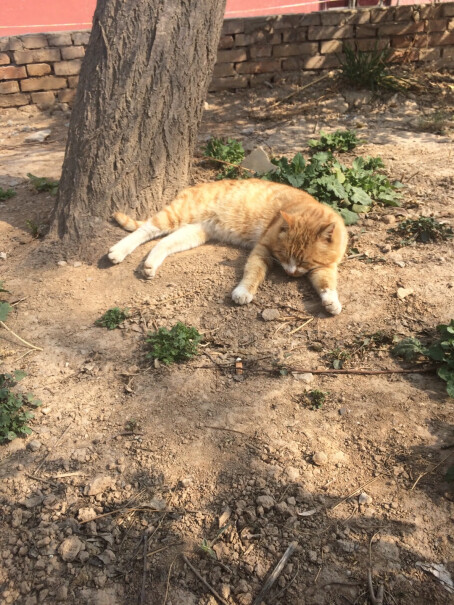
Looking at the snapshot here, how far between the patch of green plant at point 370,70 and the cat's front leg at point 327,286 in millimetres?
4499

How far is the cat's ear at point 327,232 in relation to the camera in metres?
3.76

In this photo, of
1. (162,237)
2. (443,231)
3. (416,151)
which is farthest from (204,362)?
(416,151)

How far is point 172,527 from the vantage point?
2.36 meters

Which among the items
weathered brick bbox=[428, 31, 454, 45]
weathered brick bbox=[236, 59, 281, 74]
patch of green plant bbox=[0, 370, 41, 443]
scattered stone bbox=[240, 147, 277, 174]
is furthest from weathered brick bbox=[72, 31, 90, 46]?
patch of green plant bbox=[0, 370, 41, 443]

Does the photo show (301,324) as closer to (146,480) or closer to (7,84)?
(146,480)

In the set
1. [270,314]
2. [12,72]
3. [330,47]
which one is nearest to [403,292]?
[270,314]

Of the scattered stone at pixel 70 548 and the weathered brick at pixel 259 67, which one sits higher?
the weathered brick at pixel 259 67

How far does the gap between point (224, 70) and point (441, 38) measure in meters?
3.23

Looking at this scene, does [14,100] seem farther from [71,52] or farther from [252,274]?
[252,274]

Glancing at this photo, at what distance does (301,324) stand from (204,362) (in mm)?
788

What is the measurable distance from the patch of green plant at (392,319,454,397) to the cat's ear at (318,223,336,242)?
39.6 inches

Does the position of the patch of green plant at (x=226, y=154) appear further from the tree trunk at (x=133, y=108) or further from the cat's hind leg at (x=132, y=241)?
the cat's hind leg at (x=132, y=241)

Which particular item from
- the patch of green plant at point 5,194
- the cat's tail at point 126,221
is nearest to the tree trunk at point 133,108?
the cat's tail at point 126,221

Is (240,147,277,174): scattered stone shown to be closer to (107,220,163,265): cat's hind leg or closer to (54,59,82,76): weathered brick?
(107,220,163,265): cat's hind leg
